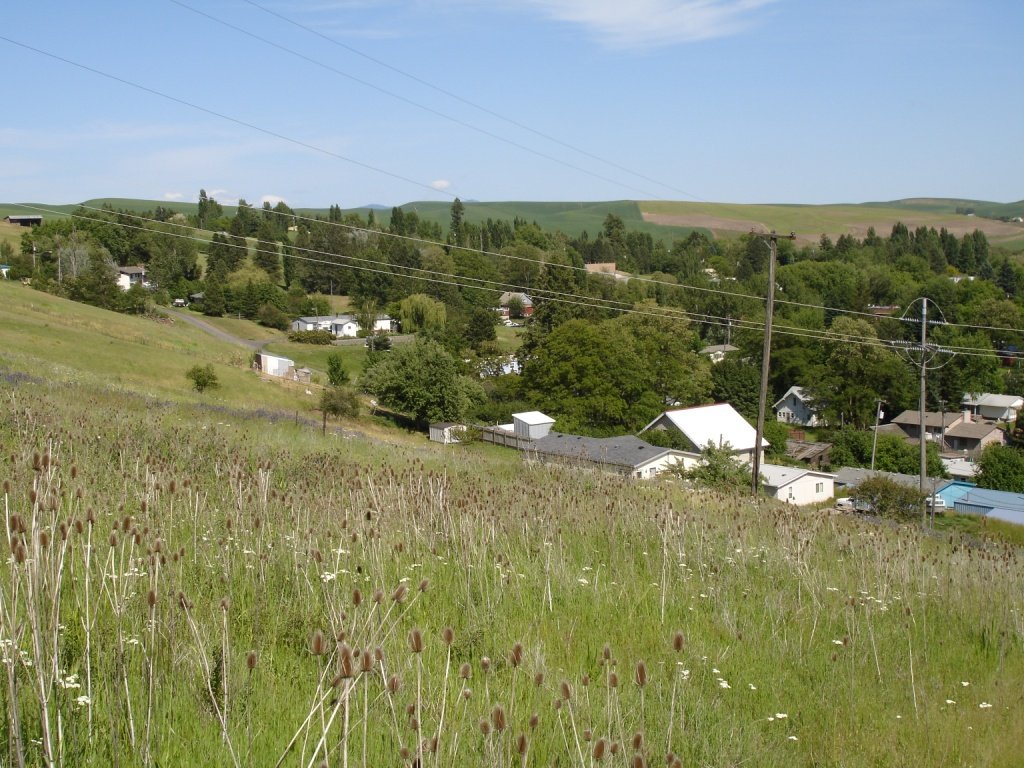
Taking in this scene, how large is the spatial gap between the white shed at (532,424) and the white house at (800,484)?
1460cm

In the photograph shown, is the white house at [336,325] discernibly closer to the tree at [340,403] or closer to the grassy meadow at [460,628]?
the tree at [340,403]

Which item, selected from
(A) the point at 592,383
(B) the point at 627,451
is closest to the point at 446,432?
(A) the point at 592,383

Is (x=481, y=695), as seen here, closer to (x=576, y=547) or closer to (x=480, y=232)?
(x=576, y=547)

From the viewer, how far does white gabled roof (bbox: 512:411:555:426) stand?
183 feet

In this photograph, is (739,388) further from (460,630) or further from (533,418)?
(460,630)

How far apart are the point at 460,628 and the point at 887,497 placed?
111 feet

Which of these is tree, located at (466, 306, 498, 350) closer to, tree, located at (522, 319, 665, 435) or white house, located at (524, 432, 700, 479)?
tree, located at (522, 319, 665, 435)

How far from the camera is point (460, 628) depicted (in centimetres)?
538

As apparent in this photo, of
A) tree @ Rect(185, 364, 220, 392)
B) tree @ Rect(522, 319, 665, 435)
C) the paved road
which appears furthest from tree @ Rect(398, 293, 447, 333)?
tree @ Rect(185, 364, 220, 392)

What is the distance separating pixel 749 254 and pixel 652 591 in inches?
6121

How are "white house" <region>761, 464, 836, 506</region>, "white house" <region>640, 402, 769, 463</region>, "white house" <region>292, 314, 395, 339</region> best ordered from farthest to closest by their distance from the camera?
1. "white house" <region>292, 314, 395, 339</region>
2. "white house" <region>640, 402, 769, 463</region>
3. "white house" <region>761, 464, 836, 506</region>

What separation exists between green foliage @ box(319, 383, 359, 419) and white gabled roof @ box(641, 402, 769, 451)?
1977cm

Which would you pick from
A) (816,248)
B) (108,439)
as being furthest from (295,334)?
(816,248)

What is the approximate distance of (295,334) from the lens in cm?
9506
